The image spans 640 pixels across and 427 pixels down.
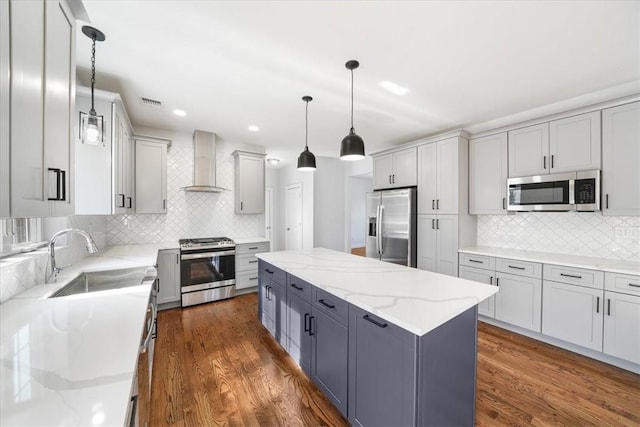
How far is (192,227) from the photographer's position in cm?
421

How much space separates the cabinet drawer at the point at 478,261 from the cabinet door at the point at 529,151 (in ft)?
3.57

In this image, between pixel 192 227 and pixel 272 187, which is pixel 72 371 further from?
pixel 272 187

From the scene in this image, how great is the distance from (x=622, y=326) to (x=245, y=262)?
4.31 meters

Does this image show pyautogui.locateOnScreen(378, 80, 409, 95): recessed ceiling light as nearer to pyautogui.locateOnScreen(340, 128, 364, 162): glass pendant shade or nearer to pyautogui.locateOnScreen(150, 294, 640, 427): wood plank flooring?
pyautogui.locateOnScreen(340, 128, 364, 162): glass pendant shade

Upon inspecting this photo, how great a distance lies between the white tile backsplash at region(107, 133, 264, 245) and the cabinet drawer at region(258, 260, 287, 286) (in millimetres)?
1871

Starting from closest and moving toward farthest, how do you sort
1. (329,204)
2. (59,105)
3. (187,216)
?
1. (59,105)
2. (187,216)
3. (329,204)

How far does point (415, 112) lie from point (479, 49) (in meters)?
1.21

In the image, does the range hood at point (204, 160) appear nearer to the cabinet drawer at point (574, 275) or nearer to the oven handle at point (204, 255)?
the oven handle at point (204, 255)

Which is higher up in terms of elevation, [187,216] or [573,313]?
[187,216]

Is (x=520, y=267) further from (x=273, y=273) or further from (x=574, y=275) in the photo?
(x=273, y=273)

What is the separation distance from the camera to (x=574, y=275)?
2518mm

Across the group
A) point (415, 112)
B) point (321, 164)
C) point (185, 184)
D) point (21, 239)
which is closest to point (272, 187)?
point (321, 164)

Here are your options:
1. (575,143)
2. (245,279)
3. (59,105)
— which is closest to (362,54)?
(59,105)

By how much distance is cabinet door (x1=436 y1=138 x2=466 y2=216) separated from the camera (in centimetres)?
347
